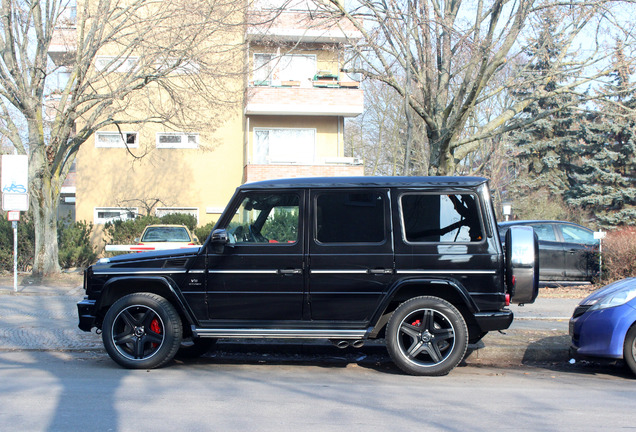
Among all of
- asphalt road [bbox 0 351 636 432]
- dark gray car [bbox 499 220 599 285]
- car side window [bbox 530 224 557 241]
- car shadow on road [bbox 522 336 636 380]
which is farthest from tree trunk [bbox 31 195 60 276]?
car shadow on road [bbox 522 336 636 380]

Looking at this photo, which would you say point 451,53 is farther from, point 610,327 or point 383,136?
point 383,136

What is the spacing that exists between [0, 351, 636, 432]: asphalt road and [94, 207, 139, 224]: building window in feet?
67.9

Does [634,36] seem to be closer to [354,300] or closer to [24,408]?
[354,300]

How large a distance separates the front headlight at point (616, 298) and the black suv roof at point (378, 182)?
6.11 ft

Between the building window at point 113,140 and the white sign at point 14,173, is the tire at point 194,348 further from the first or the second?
the building window at point 113,140

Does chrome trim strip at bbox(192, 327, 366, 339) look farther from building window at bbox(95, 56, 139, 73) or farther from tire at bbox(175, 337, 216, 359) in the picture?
building window at bbox(95, 56, 139, 73)

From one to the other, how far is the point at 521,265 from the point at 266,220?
2.77 m

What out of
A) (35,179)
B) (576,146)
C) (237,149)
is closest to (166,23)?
(35,179)

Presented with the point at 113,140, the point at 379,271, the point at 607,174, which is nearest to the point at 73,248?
the point at 113,140

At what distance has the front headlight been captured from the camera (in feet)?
22.0

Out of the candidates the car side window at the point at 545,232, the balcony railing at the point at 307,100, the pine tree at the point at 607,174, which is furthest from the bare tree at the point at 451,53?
the pine tree at the point at 607,174

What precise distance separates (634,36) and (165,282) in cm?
1193

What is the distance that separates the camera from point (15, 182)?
1458cm

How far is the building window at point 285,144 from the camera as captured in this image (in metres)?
27.8
